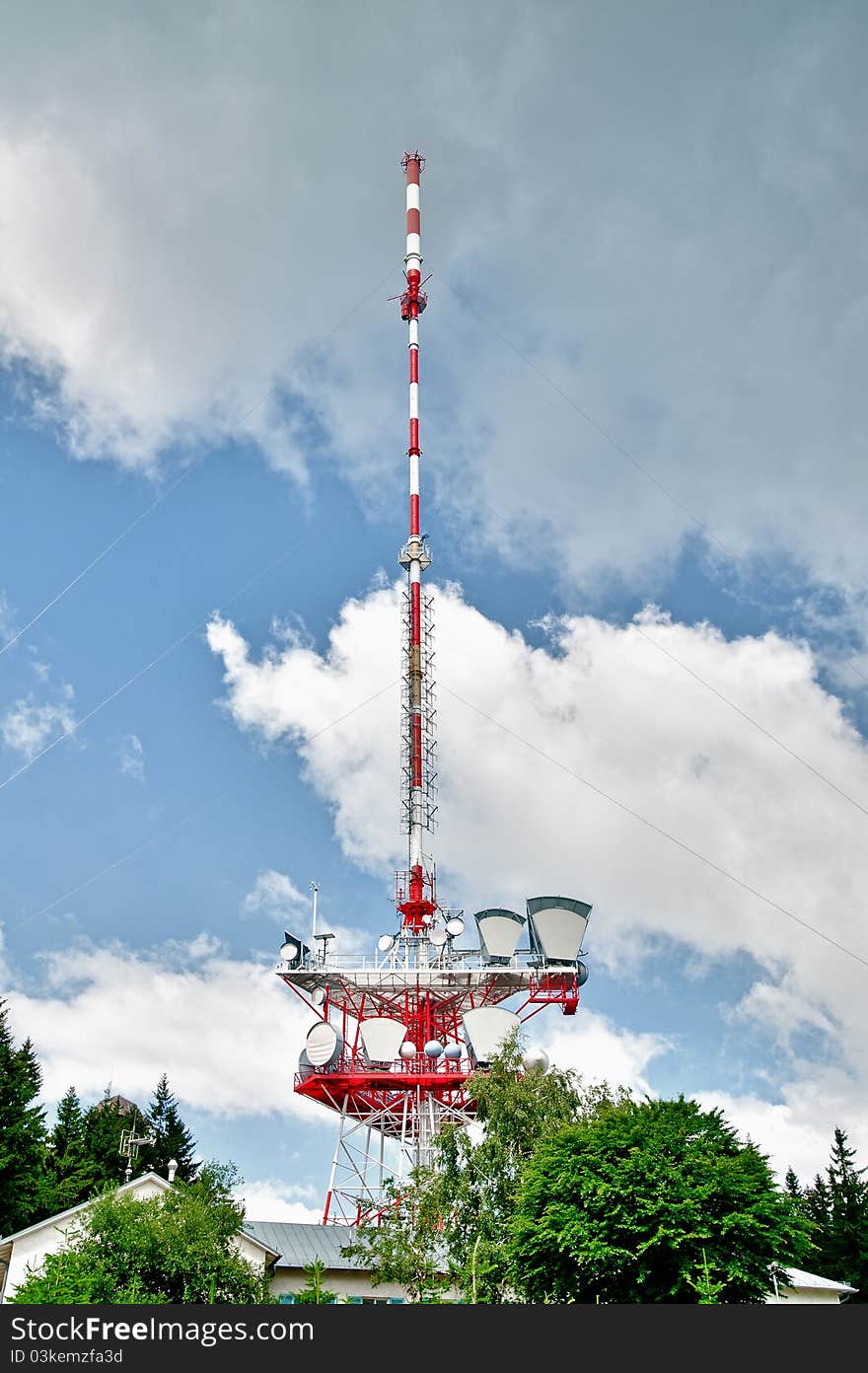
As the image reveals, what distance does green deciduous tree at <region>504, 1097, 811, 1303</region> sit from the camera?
34375 mm

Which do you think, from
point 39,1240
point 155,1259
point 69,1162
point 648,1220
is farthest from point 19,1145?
point 648,1220

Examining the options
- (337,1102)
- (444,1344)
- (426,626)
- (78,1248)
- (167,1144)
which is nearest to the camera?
(444,1344)

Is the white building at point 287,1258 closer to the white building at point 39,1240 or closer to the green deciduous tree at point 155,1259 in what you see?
the white building at point 39,1240

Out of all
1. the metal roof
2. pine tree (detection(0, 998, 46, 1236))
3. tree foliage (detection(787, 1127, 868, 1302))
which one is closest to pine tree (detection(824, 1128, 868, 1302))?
tree foliage (detection(787, 1127, 868, 1302))

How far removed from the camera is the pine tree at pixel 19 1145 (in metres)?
55.8

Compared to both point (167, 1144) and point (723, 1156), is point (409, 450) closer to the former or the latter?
point (723, 1156)

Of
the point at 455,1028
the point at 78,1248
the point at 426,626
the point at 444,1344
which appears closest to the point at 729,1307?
the point at 444,1344

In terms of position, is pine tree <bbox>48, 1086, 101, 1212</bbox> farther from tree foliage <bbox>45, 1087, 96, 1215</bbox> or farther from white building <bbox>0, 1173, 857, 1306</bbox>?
white building <bbox>0, 1173, 857, 1306</bbox>

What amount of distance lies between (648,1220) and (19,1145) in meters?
37.4

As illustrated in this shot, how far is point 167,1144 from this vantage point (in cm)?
7769

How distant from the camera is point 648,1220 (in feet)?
114

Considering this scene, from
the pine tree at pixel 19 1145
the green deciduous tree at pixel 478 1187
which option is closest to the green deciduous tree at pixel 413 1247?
the green deciduous tree at pixel 478 1187

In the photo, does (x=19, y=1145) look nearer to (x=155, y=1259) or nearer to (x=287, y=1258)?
(x=287, y=1258)

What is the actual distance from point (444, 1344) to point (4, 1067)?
5178cm
